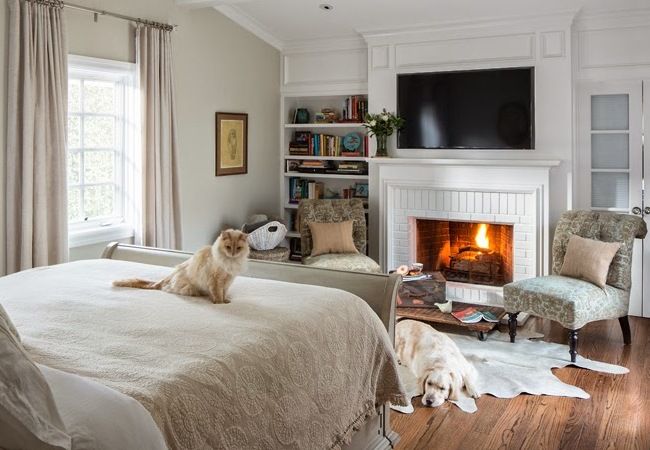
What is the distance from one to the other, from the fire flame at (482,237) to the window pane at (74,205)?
3.48 metres

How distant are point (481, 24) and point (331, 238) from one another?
7.56ft

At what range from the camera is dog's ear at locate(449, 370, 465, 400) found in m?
3.64

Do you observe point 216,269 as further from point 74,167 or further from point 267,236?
point 267,236

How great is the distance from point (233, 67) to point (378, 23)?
1.42 meters

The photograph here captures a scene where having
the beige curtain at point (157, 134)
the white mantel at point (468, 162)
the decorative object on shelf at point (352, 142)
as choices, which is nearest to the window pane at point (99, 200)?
the beige curtain at point (157, 134)

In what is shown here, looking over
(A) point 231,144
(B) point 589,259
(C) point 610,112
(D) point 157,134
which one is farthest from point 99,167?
(C) point 610,112

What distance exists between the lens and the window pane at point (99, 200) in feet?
15.4

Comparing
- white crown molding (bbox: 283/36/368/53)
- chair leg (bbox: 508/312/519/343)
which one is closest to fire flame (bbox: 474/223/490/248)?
chair leg (bbox: 508/312/519/343)

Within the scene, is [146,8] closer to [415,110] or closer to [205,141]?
[205,141]

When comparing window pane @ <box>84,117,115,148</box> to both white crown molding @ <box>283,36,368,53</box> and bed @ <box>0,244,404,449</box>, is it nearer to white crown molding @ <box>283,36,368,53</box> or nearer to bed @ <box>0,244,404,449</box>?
bed @ <box>0,244,404,449</box>

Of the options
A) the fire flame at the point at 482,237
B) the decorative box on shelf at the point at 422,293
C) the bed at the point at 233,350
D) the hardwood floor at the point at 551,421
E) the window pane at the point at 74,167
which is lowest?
the hardwood floor at the point at 551,421

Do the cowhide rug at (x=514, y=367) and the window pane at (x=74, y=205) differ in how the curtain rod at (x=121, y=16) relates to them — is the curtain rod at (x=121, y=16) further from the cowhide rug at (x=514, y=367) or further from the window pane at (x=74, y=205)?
the cowhide rug at (x=514, y=367)

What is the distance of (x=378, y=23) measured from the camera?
5871 millimetres

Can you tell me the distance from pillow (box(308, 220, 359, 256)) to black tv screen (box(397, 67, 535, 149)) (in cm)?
100
